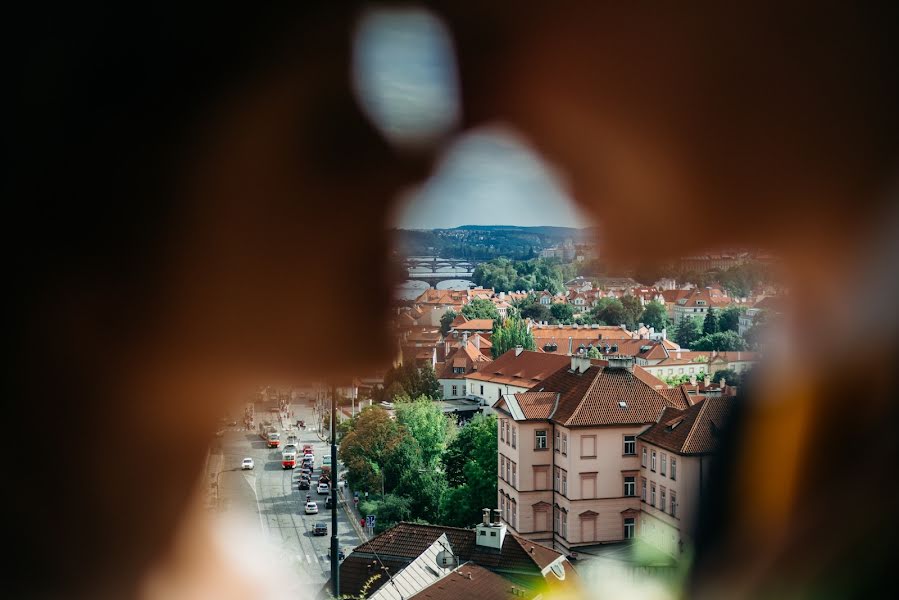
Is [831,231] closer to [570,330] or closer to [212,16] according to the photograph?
[212,16]

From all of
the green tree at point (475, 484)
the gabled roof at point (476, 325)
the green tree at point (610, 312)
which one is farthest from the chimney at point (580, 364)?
the gabled roof at point (476, 325)

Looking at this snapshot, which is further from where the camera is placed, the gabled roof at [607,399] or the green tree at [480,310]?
the green tree at [480,310]

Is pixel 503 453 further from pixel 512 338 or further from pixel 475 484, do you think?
pixel 512 338

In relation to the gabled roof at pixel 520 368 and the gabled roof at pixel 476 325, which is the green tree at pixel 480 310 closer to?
the gabled roof at pixel 476 325

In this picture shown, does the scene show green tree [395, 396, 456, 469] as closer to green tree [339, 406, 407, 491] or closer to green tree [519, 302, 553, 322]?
green tree [339, 406, 407, 491]

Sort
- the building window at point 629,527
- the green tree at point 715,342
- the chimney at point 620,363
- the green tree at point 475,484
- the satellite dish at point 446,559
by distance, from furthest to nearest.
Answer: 1. the green tree at point 715,342
2. the chimney at point 620,363
3. the green tree at point 475,484
4. the building window at point 629,527
5. the satellite dish at point 446,559

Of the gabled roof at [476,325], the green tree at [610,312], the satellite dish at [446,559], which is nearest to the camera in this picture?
the satellite dish at [446,559]

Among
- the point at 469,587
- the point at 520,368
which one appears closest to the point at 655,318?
the point at 520,368
